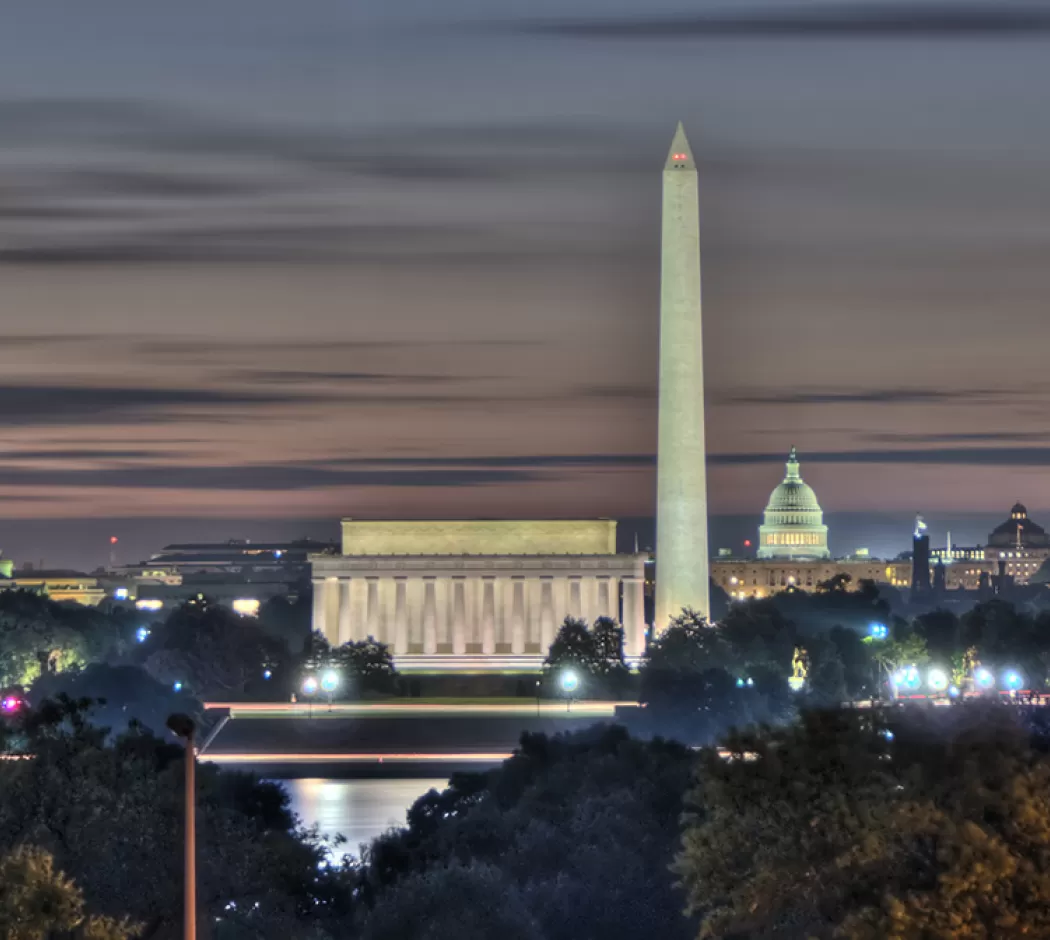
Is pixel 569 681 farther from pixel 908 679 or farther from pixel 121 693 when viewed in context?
pixel 121 693

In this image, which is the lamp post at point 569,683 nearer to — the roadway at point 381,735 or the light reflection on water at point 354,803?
the roadway at point 381,735

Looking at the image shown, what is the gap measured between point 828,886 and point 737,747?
4.65m

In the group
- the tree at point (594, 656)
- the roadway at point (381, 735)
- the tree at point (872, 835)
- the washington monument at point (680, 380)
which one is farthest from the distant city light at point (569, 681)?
the tree at point (872, 835)

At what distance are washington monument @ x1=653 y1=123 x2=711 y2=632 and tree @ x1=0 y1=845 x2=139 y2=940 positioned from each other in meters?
111

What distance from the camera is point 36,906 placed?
155 ft

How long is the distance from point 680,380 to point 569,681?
17.3 metres

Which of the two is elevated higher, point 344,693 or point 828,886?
point 344,693

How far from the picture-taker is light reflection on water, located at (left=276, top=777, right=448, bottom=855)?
319ft

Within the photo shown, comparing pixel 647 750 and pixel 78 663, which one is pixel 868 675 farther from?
pixel 647 750

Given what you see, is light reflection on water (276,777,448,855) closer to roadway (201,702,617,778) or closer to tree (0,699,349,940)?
roadway (201,702,617,778)

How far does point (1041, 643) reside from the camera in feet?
523

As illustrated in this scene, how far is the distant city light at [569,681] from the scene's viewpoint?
507 ft

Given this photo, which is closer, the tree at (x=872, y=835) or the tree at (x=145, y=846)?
the tree at (x=872, y=835)

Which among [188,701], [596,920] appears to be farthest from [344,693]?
[596,920]
